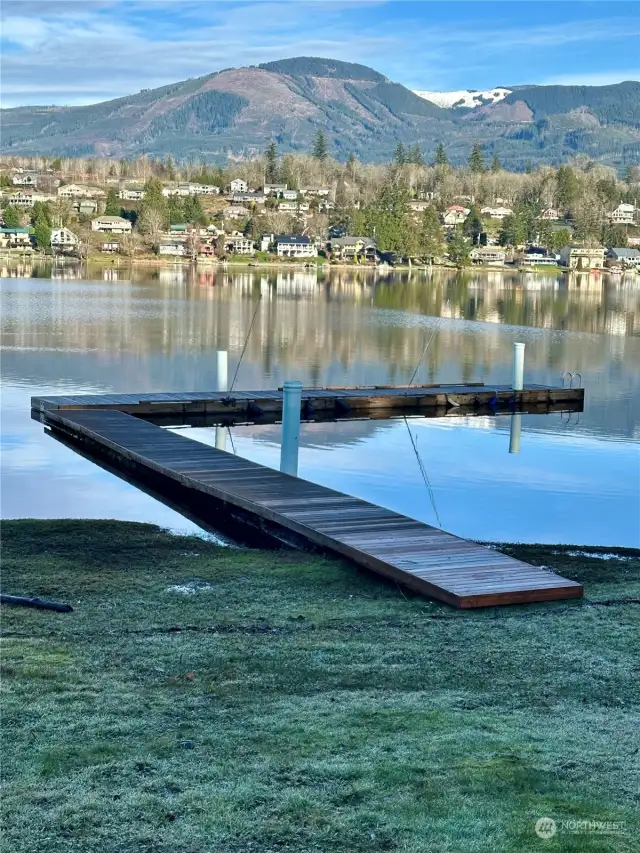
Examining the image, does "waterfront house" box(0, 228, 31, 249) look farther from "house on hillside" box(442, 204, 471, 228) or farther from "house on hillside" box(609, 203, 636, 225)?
"house on hillside" box(609, 203, 636, 225)

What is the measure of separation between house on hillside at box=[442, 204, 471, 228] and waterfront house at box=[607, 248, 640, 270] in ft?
77.9

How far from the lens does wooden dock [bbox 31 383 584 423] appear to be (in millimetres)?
21234

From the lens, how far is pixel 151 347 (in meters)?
34.6

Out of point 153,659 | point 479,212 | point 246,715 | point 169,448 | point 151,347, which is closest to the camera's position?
point 246,715

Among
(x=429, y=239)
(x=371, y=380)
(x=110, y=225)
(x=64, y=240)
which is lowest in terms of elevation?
(x=371, y=380)

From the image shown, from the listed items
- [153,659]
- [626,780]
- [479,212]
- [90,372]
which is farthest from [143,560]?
[479,212]

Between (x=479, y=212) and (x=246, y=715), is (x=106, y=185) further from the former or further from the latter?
(x=246, y=715)

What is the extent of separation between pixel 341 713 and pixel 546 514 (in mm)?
9093

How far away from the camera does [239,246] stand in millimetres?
141625

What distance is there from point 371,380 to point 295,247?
11377 centimetres

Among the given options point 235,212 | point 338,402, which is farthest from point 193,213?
point 338,402

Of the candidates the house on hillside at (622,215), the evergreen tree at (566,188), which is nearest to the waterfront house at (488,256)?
the evergreen tree at (566,188)

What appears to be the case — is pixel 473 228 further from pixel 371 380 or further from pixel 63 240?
pixel 371 380

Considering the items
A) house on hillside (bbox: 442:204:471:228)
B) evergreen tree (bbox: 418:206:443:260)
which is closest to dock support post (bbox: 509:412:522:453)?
evergreen tree (bbox: 418:206:443:260)
